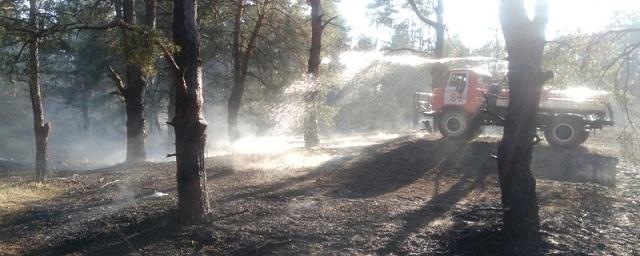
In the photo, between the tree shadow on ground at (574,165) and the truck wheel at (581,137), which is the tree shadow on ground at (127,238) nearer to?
the tree shadow on ground at (574,165)

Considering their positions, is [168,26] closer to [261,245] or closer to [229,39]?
[229,39]

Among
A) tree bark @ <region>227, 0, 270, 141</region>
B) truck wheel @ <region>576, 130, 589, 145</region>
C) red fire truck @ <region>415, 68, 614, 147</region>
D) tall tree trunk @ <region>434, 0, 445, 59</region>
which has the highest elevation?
tall tree trunk @ <region>434, 0, 445, 59</region>

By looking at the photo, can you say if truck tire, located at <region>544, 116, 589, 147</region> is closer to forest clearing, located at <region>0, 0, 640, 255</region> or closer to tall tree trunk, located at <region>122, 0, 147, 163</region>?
forest clearing, located at <region>0, 0, 640, 255</region>

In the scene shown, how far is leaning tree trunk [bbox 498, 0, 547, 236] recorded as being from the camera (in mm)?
7438

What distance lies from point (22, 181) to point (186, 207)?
7.83 metres

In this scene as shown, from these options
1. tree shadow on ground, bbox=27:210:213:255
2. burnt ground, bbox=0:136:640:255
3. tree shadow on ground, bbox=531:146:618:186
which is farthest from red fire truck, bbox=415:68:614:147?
tree shadow on ground, bbox=27:210:213:255

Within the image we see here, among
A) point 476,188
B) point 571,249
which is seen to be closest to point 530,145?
point 571,249

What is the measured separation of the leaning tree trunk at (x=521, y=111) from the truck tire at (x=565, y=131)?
8316 millimetres

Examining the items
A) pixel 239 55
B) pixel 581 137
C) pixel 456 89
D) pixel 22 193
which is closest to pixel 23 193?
pixel 22 193

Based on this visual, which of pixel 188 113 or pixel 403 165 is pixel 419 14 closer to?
pixel 403 165

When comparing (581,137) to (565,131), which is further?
(581,137)

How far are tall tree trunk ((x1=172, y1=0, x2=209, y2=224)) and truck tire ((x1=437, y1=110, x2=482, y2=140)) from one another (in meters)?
10.8

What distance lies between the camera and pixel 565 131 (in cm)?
1517

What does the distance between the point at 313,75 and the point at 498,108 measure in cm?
664
